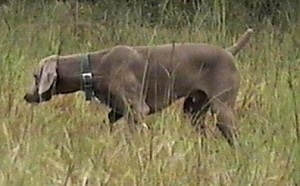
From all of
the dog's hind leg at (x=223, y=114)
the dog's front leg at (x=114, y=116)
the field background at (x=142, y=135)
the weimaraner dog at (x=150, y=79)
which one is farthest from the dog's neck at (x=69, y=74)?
the dog's hind leg at (x=223, y=114)

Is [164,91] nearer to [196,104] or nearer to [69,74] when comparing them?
[196,104]

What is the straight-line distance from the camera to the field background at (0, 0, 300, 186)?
434cm

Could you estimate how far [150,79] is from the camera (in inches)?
255

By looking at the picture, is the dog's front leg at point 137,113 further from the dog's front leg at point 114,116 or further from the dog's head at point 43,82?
the dog's head at point 43,82

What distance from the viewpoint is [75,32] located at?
9039 millimetres

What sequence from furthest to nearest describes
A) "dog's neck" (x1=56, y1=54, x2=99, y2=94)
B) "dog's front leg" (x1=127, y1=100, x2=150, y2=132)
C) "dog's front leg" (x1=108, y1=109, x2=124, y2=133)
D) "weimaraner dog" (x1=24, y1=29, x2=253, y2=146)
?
"dog's neck" (x1=56, y1=54, x2=99, y2=94), "weimaraner dog" (x1=24, y1=29, x2=253, y2=146), "dog's front leg" (x1=108, y1=109, x2=124, y2=133), "dog's front leg" (x1=127, y1=100, x2=150, y2=132)

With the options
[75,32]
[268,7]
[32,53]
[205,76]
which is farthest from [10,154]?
[268,7]

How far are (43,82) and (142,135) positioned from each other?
3.81 feet

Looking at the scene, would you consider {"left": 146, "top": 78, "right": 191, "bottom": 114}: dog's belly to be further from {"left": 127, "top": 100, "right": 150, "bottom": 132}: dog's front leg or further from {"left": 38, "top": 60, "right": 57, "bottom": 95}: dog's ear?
{"left": 38, "top": 60, "right": 57, "bottom": 95}: dog's ear

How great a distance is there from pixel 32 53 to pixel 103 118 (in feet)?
6.03

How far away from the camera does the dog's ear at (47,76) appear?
20.1 feet

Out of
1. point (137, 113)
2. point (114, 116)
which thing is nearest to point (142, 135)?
point (137, 113)

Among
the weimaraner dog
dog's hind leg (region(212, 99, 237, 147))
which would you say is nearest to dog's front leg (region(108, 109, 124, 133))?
the weimaraner dog

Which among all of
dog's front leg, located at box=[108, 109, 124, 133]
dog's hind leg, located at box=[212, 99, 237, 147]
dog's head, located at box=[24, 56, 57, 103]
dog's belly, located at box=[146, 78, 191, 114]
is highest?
dog's head, located at box=[24, 56, 57, 103]
